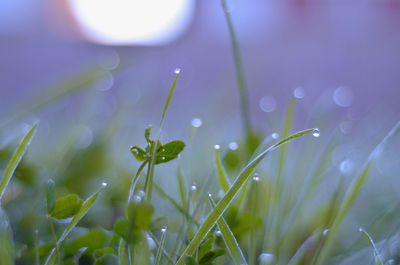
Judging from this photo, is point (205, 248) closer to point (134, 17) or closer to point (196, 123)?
point (196, 123)

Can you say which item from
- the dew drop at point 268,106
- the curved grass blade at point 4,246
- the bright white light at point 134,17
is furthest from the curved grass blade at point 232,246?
the bright white light at point 134,17

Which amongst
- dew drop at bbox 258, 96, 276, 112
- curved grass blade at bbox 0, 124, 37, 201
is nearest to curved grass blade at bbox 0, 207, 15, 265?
curved grass blade at bbox 0, 124, 37, 201

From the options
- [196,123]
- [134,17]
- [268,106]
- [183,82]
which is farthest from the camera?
[134,17]

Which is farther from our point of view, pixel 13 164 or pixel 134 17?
pixel 134 17

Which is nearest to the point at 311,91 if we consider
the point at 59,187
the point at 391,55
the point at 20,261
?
Answer: the point at 391,55

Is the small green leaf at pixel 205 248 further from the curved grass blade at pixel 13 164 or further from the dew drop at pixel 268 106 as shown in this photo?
the dew drop at pixel 268 106

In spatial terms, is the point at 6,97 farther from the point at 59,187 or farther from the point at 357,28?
the point at 357,28

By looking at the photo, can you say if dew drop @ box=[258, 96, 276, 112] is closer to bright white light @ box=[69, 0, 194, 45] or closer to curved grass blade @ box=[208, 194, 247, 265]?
curved grass blade @ box=[208, 194, 247, 265]

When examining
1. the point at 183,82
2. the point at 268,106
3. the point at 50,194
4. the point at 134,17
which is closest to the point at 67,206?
the point at 50,194
